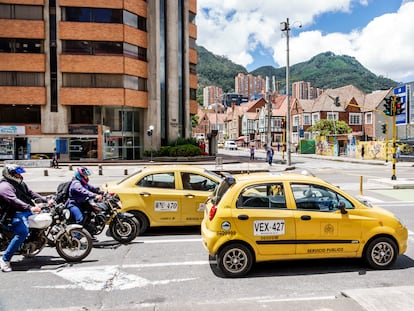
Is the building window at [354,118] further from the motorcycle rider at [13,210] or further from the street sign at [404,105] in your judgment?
the motorcycle rider at [13,210]

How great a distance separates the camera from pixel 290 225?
19.2ft

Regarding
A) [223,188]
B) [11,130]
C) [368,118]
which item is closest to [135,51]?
[11,130]

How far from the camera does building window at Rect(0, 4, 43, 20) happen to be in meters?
36.2

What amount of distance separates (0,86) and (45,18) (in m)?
8.31

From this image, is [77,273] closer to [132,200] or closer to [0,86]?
[132,200]

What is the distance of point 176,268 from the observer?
251 inches

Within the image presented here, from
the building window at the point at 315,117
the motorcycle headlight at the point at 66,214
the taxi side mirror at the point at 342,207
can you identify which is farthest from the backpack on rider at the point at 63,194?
the building window at the point at 315,117

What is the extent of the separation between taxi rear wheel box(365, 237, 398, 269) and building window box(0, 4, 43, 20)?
39736mm

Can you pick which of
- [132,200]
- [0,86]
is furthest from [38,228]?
[0,86]

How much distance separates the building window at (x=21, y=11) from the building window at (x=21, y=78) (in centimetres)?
566

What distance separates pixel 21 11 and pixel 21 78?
6.78 meters

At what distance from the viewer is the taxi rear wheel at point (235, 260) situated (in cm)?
575

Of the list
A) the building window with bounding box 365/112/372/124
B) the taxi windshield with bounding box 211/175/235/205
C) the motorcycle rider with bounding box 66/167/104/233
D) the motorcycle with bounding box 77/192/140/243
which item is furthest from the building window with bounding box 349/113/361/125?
the motorcycle rider with bounding box 66/167/104/233

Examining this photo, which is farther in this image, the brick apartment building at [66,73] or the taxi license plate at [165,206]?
the brick apartment building at [66,73]
